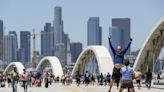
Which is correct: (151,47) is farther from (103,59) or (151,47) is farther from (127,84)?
(127,84)

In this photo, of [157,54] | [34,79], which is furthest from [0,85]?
[157,54]

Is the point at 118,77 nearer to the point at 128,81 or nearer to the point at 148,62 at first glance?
the point at 128,81

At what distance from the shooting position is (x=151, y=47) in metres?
58.5

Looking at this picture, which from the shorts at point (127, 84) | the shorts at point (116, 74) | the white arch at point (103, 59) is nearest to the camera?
the shorts at point (127, 84)

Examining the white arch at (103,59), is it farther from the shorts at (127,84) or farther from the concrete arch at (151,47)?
the shorts at (127,84)

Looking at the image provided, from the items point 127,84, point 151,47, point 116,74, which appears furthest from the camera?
point 151,47

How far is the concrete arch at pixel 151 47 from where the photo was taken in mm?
54459

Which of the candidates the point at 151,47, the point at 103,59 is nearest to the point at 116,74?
the point at 151,47

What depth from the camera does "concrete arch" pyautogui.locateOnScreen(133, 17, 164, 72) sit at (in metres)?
54.5

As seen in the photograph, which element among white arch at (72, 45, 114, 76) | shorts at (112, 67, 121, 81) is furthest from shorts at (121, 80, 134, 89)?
white arch at (72, 45, 114, 76)

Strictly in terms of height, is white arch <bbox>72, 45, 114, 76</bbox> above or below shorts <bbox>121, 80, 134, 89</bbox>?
below

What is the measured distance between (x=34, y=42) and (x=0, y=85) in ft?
421

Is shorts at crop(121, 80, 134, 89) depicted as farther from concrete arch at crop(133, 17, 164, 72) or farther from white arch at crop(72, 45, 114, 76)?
white arch at crop(72, 45, 114, 76)

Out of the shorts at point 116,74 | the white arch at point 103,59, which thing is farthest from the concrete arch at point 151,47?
the shorts at point 116,74
